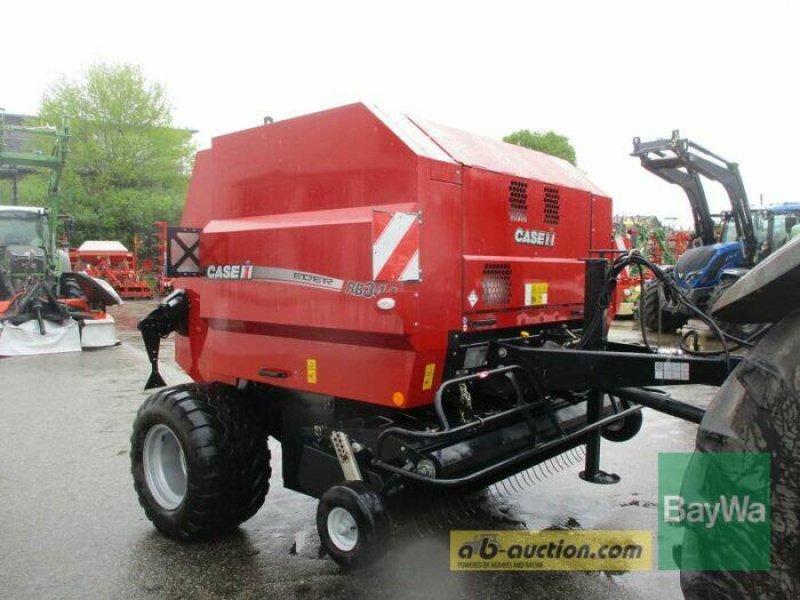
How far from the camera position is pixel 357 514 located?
2.89 metres

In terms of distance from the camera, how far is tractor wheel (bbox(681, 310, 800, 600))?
1761 millimetres

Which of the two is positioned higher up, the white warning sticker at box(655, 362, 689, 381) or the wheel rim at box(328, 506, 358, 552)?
the white warning sticker at box(655, 362, 689, 381)

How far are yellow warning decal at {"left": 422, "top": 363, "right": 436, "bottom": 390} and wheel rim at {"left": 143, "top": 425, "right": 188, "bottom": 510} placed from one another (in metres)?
1.68

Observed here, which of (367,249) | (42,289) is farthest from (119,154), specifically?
(367,249)

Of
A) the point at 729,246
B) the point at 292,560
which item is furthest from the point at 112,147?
the point at 292,560

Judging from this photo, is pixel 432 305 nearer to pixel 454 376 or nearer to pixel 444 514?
pixel 454 376

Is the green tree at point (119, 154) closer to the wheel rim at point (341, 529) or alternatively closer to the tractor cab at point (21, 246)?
the tractor cab at point (21, 246)

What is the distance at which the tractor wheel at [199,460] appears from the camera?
11.9ft

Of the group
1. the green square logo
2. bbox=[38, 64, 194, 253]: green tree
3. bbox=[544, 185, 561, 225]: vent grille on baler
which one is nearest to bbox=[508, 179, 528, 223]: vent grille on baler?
bbox=[544, 185, 561, 225]: vent grille on baler

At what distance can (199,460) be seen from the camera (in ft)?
11.8

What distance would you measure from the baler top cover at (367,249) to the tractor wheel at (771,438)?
Result: 1369mm

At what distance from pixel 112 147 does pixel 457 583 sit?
30.6m

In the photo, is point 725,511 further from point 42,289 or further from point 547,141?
point 547,141

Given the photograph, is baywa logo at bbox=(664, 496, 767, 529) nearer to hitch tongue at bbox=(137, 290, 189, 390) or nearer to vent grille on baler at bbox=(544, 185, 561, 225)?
vent grille on baler at bbox=(544, 185, 561, 225)
